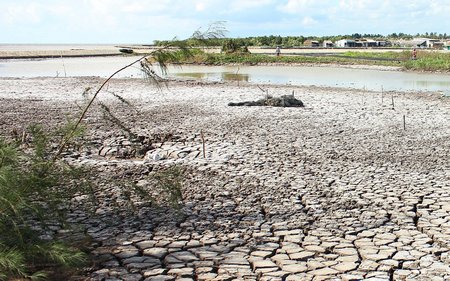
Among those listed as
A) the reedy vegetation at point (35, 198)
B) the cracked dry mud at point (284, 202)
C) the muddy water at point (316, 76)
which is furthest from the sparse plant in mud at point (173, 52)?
the muddy water at point (316, 76)

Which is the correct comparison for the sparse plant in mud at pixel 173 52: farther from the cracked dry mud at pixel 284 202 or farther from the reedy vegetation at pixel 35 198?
the cracked dry mud at pixel 284 202

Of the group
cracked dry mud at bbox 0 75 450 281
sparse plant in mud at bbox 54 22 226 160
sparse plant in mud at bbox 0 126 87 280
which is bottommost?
cracked dry mud at bbox 0 75 450 281

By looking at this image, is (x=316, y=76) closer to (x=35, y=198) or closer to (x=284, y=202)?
(x=284, y=202)

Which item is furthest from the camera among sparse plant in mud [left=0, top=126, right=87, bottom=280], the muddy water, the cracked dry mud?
the muddy water

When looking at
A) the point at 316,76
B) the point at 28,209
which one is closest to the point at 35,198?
the point at 28,209

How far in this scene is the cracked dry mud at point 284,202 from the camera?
4773mm

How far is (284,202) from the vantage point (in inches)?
256

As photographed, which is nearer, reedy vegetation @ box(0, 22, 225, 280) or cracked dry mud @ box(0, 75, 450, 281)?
reedy vegetation @ box(0, 22, 225, 280)

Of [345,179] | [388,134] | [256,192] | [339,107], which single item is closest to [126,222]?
[256,192]

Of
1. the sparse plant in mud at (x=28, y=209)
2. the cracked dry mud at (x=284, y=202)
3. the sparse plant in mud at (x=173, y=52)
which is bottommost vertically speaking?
the cracked dry mud at (x=284, y=202)

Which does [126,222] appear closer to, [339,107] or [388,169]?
[388,169]

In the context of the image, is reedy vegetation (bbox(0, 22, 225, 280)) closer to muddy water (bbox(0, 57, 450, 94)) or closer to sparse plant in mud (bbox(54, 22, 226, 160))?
sparse plant in mud (bbox(54, 22, 226, 160))

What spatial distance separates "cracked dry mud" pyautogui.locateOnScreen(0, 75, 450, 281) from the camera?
4773 mm

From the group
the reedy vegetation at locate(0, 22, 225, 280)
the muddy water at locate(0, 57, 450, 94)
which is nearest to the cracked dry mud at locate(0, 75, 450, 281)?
the reedy vegetation at locate(0, 22, 225, 280)
